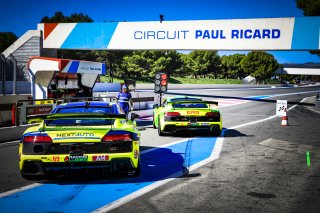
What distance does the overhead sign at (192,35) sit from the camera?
2233 cm

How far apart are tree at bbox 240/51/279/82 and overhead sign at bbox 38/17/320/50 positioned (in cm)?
8756

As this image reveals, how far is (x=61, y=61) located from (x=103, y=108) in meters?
6.66

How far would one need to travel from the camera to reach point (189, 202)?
431 centimetres

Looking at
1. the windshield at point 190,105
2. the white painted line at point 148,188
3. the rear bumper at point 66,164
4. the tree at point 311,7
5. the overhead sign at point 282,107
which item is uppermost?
the tree at point 311,7

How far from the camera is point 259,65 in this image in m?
108

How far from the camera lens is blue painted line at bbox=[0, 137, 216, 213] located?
412cm

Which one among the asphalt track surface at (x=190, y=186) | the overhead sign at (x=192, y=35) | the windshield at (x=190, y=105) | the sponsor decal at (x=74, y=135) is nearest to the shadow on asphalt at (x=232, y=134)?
the windshield at (x=190, y=105)

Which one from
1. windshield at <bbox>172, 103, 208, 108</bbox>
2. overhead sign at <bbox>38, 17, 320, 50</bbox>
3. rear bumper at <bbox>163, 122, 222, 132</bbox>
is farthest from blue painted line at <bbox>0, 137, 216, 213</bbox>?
overhead sign at <bbox>38, 17, 320, 50</bbox>

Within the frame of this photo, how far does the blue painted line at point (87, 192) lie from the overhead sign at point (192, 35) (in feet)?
59.7

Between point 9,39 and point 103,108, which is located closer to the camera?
point 103,108

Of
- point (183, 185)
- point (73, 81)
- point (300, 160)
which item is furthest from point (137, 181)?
point (73, 81)

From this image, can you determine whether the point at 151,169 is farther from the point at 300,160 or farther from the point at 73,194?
the point at 300,160

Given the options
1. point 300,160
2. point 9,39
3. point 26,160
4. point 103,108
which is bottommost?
point 300,160

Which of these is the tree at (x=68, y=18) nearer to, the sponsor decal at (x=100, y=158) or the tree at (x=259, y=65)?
the tree at (x=259, y=65)
